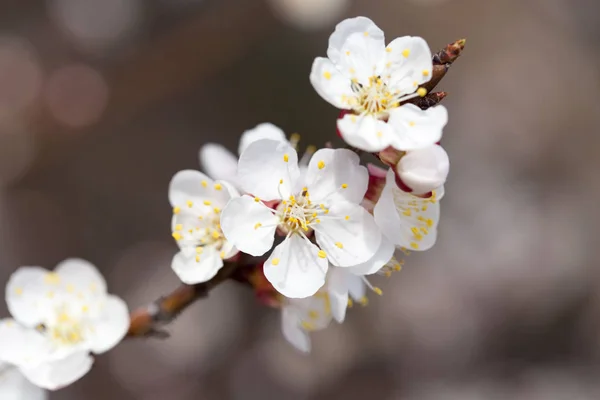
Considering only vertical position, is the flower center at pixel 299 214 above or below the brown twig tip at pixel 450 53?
below

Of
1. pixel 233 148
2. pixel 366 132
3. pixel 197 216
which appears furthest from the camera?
pixel 233 148

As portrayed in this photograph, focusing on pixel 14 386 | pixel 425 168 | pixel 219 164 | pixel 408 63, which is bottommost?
pixel 14 386

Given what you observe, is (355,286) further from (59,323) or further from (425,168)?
(59,323)

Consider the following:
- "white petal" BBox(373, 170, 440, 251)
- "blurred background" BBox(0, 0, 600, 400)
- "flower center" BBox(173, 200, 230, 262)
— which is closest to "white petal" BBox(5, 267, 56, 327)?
"flower center" BBox(173, 200, 230, 262)

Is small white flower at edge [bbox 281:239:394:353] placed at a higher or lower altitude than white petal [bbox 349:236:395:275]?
lower

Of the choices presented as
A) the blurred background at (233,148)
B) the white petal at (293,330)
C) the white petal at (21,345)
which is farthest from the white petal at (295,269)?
the blurred background at (233,148)

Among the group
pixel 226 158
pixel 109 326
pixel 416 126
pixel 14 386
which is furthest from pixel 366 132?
pixel 14 386

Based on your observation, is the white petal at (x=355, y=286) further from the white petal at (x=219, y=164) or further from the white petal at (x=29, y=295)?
the white petal at (x=29, y=295)

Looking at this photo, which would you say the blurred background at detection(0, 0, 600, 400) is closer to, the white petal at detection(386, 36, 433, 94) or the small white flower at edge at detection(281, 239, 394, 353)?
the small white flower at edge at detection(281, 239, 394, 353)
